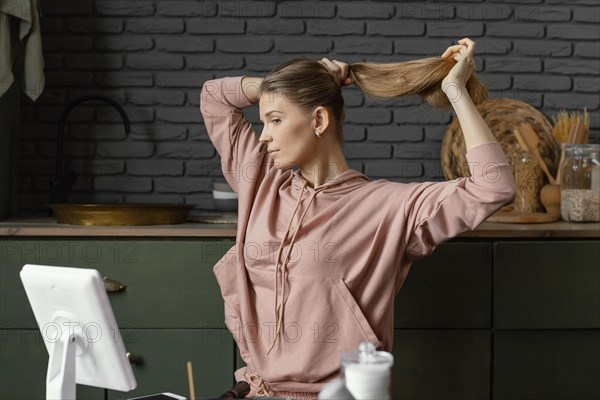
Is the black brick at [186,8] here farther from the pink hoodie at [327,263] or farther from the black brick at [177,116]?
the pink hoodie at [327,263]

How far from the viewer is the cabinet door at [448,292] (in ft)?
7.80

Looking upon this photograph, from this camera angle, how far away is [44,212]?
116 inches

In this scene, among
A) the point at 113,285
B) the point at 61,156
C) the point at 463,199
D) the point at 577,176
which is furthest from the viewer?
Answer: the point at 61,156

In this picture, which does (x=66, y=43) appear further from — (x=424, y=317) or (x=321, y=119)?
(x=424, y=317)

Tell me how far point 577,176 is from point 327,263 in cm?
120

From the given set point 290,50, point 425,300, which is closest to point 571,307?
point 425,300

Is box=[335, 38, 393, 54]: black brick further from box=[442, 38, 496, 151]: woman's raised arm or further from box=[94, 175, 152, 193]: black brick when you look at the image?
box=[442, 38, 496, 151]: woman's raised arm

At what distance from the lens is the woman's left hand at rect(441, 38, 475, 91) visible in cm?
182

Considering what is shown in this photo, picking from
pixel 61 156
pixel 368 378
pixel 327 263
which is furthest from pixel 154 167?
pixel 368 378

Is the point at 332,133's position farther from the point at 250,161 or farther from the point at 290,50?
the point at 290,50

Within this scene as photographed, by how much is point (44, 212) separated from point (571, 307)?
191 centimetres

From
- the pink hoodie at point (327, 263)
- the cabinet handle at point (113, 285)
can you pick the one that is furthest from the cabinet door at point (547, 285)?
the cabinet handle at point (113, 285)

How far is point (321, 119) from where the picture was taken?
6.15 ft

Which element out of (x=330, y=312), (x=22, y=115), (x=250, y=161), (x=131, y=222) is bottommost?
(x=330, y=312)
